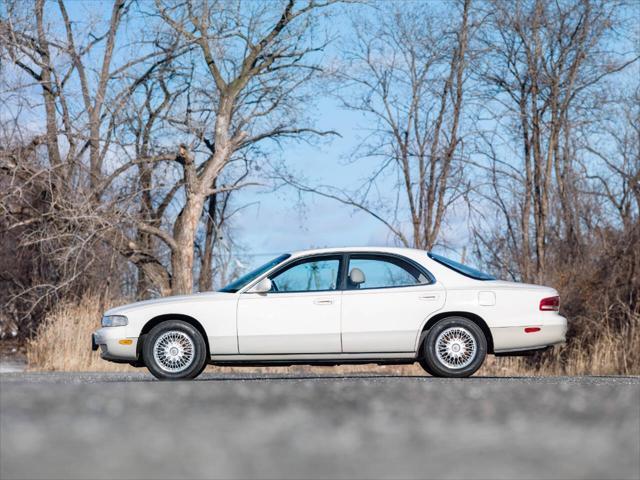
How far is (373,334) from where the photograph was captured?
1095 centimetres

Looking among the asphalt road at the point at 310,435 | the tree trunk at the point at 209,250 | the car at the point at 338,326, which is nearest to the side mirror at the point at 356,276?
the car at the point at 338,326

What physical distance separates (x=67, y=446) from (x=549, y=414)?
1653 mm

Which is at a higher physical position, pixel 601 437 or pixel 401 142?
pixel 401 142

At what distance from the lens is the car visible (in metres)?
10.9

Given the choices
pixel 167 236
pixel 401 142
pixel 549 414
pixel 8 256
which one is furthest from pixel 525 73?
pixel 549 414

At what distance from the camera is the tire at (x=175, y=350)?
1080cm

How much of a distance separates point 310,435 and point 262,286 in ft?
26.9

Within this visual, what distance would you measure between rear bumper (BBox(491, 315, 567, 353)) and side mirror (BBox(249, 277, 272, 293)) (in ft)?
8.15

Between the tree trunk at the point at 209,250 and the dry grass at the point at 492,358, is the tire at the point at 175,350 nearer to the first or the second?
the dry grass at the point at 492,358

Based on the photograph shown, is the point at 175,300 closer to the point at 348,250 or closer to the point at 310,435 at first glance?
the point at 348,250

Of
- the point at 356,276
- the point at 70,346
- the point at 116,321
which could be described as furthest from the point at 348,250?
the point at 70,346

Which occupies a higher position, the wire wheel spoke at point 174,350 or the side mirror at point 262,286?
the side mirror at point 262,286

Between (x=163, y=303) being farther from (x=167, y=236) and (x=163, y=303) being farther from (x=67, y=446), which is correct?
(x=167, y=236)

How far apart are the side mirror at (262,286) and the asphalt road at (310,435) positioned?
22.7 ft
